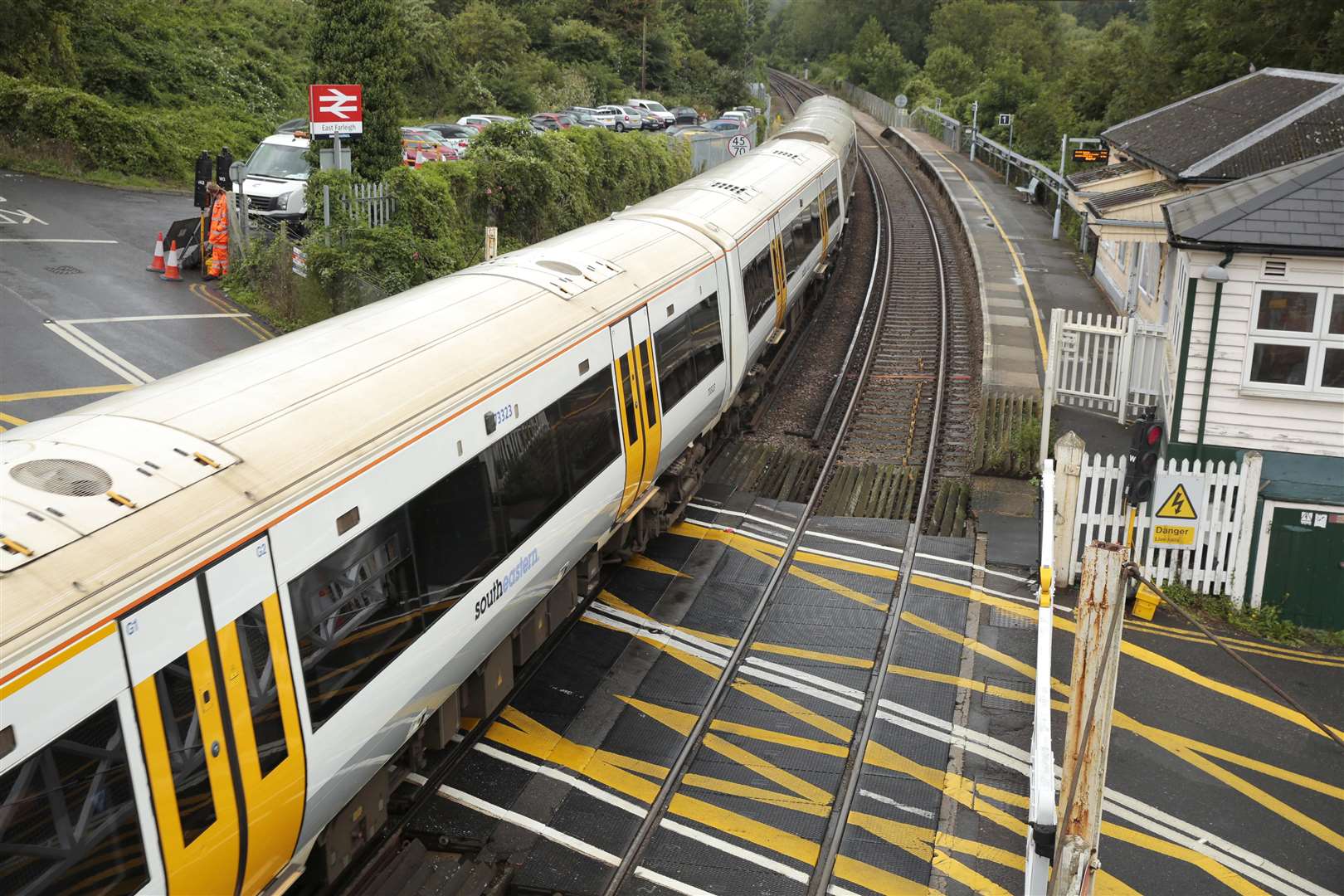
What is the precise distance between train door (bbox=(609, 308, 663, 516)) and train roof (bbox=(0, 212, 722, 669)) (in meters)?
0.59

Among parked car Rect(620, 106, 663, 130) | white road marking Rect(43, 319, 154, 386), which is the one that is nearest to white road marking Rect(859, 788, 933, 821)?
white road marking Rect(43, 319, 154, 386)

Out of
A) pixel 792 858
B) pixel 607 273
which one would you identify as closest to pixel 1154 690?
pixel 792 858

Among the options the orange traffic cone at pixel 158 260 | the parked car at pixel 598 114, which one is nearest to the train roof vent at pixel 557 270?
the orange traffic cone at pixel 158 260

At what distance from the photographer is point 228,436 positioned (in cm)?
607

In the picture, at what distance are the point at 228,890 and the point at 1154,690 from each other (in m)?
7.50

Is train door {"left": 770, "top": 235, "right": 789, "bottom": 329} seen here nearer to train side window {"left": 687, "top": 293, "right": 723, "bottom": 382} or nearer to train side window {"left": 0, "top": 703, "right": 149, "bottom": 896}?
train side window {"left": 687, "top": 293, "right": 723, "bottom": 382}

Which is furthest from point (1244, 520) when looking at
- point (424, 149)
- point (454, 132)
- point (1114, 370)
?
point (454, 132)

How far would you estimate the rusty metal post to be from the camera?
5.93 m

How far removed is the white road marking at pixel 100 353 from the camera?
15.2 meters

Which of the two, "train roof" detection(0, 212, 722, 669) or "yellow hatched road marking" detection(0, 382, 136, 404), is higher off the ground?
"train roof" detection(0, 212, 722, 669)

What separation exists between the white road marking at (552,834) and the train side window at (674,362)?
429 cm

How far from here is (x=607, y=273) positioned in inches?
423

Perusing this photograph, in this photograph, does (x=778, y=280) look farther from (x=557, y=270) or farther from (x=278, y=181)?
(x=278, y=181)

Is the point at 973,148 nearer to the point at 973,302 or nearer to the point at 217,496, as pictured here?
the point at 973,302
